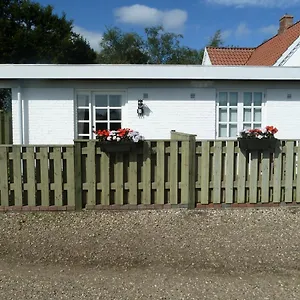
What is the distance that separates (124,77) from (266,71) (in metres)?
3.64

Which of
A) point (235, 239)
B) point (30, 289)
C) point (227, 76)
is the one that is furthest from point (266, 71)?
point (30, 289)

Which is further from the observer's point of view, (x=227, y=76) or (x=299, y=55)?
(x=299, y=55)

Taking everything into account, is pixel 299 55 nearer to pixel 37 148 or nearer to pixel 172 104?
pixel 172 104

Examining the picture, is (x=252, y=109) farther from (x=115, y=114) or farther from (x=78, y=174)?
(x=78, y=174)

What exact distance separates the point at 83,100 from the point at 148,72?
1.85 meters

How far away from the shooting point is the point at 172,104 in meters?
8.88

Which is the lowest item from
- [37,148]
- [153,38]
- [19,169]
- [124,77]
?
[19,169]

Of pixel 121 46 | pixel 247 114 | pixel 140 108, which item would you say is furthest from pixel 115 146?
pixel 121 46

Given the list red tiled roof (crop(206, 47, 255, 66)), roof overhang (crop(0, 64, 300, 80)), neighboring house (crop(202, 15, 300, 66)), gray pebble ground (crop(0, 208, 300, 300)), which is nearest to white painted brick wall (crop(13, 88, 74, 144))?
roof overhang (crop(0, 64, 300, 80))

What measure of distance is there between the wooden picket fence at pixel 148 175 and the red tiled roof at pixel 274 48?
427 inches

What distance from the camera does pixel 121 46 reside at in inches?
1914

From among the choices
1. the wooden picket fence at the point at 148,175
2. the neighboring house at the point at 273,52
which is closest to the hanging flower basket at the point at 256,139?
the wooden picket fence at the point at 148,175

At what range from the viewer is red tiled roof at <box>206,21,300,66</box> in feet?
50.6

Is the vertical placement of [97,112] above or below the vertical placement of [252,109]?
below
